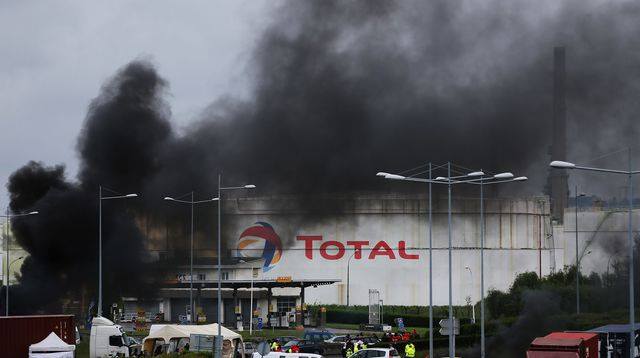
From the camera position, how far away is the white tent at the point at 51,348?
49.0 m

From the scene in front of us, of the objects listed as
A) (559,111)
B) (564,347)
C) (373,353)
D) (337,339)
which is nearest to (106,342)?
(373,353)

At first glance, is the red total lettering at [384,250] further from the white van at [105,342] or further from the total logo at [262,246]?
the white van at [105,342]

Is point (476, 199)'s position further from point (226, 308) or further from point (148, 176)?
point (148, 176)

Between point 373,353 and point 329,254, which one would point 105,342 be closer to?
point 373,353

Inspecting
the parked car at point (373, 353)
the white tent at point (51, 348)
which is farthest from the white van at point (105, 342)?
the parked car at point (373, 353)

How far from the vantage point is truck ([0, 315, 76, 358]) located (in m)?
49.8

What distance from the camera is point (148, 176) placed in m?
106

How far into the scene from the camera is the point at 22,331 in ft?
165

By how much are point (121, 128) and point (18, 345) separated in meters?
53.7

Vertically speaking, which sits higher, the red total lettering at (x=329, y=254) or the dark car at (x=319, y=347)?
the red total lettering at (x=329, y=254)

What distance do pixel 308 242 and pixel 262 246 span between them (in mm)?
5469

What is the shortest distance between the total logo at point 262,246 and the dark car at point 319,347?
6744cm

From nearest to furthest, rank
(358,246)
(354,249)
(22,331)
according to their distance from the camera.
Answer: (22,331) → (354,249) → (358,246)

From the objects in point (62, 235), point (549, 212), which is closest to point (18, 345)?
point (62, 235)
